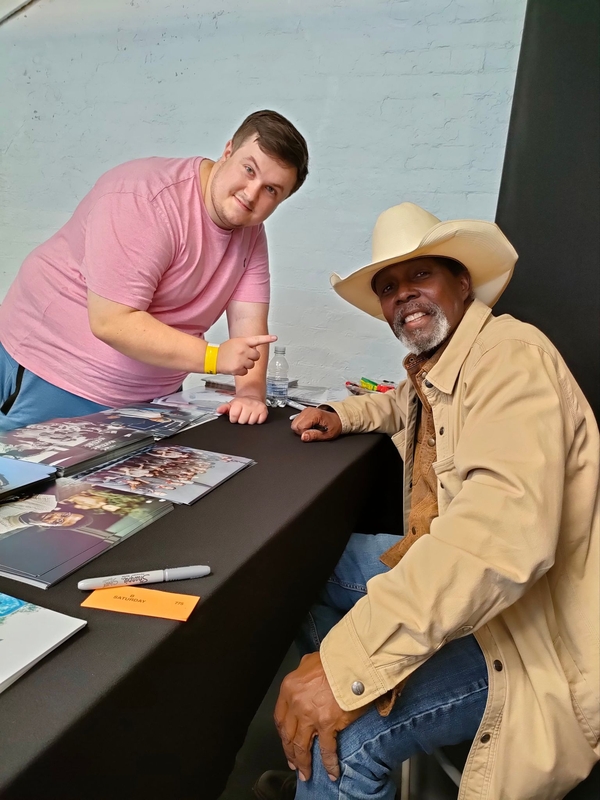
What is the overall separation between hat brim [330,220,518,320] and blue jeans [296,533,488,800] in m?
0.74

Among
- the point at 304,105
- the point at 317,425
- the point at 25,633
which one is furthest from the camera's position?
the point at 304,105

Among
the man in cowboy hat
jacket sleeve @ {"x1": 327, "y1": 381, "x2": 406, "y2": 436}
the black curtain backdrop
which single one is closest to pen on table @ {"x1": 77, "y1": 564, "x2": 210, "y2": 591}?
the man in cowboy hat

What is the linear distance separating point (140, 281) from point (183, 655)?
0.83 meters

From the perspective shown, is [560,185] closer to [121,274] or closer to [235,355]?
[235,355]

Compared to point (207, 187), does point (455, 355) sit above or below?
below

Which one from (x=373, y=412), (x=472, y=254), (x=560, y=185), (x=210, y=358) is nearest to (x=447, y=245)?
(x=472, y=254)

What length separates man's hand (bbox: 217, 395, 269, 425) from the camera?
133 centimetres

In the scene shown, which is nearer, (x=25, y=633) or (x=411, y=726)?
(x=25, y=633)

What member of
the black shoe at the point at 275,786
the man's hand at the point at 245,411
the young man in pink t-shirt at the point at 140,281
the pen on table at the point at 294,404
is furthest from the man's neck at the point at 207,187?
the black shoe at the point at 275,786

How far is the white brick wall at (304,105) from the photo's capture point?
7.16 feet

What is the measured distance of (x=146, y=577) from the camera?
0.60 meters

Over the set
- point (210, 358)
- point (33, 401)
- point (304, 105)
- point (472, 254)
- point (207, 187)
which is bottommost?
point (33, 401)

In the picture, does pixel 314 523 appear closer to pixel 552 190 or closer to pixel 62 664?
pixel 62 664

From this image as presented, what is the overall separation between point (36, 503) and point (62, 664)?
0.34 metres
